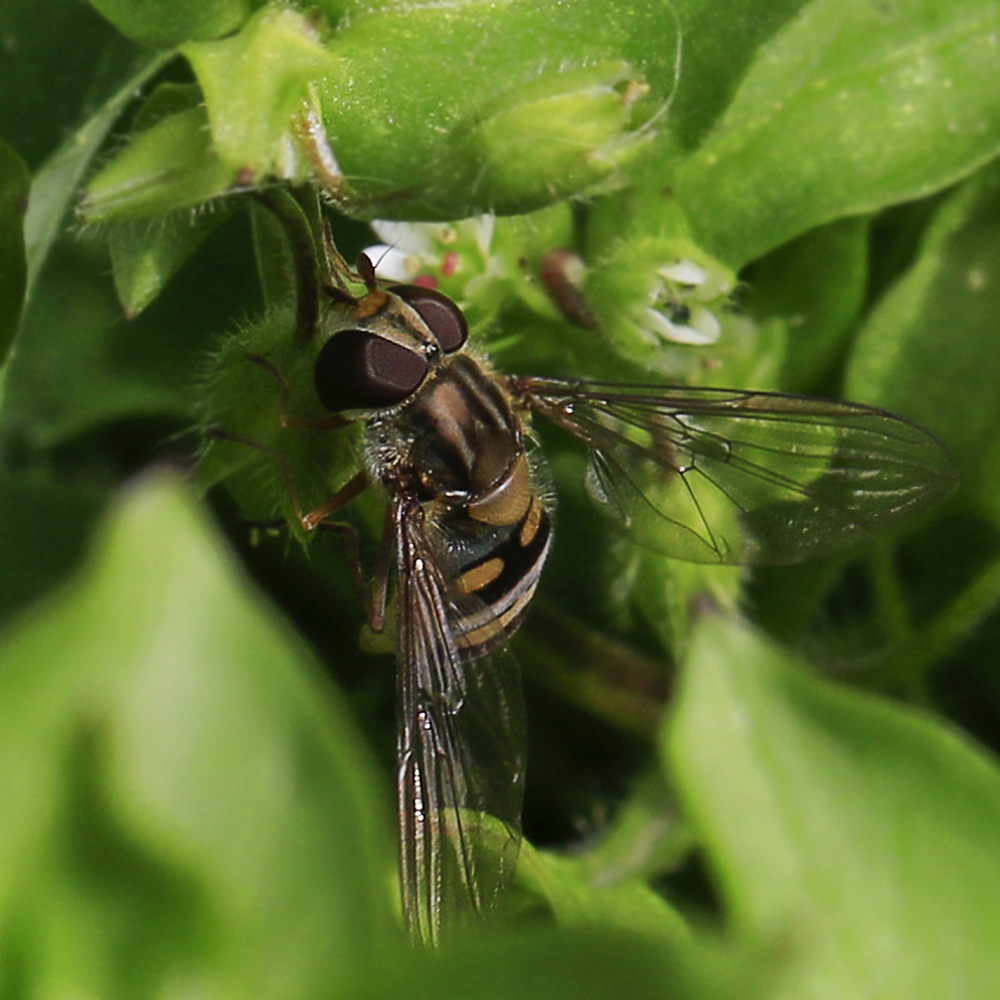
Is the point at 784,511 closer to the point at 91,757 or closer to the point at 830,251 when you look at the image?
the point at 830,251

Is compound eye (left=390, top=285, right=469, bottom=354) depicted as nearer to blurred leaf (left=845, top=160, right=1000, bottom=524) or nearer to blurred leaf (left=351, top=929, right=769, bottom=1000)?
blurred leaf (left=845, top=160, right=1000, bottom=524)

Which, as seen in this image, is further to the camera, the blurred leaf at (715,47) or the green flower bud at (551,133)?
the blurred leaf at (715,47)

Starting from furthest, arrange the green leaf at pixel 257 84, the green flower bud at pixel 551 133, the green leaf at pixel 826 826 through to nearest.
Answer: the green flower bud at pixel 551 133 → the green leaf at pixel 257 84 → the green leaf at pixel 826 826

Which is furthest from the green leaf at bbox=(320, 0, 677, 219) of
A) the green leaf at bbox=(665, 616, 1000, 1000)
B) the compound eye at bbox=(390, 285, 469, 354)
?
the green leaf at bbox=(665, 616, 1000, 1000)

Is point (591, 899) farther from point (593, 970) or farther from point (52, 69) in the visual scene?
point (52, 69)

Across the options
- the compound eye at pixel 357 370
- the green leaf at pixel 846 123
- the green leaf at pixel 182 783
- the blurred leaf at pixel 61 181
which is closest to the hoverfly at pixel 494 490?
the compound eye at pixel 357 370

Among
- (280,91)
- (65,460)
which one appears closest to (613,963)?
(280,91)

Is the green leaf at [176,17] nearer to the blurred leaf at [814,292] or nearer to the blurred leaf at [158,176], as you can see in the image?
the blurred leaf at [158,176]
